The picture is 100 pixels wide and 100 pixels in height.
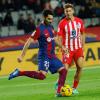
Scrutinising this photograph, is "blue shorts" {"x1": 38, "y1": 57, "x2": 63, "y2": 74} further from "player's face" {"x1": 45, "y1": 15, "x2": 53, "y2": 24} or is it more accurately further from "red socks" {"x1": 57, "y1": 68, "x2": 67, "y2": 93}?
"player's face" {"x1": 45, "y1": 15, "x2": 53, "y2": 24}

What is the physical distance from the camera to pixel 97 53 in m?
22.4

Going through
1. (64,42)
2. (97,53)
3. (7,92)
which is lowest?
(97,53)

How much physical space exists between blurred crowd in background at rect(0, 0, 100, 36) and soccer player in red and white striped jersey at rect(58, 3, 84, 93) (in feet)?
35.1

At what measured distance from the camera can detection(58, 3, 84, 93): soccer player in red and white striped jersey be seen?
14172 millimetres

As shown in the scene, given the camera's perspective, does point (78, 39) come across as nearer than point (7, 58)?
Yes

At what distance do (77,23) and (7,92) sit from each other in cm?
257

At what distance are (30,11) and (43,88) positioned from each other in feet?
36.3

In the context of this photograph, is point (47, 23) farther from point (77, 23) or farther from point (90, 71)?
point (90, 71)

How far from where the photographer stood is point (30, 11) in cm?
2658

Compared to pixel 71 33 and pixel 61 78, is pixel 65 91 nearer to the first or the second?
pixel 61 78

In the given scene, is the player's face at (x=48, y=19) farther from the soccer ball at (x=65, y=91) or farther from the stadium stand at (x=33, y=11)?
the stadium stand at (x=33, y=11)

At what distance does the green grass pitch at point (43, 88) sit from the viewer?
13.5 meters

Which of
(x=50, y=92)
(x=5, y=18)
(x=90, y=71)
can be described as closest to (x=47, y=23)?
(x=50, y=92)

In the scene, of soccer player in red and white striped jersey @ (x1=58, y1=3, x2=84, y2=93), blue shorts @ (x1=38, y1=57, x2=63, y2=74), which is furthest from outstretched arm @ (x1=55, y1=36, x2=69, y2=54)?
blue shorts @ (x1=38, y1=57, x2=63, y2=74)
